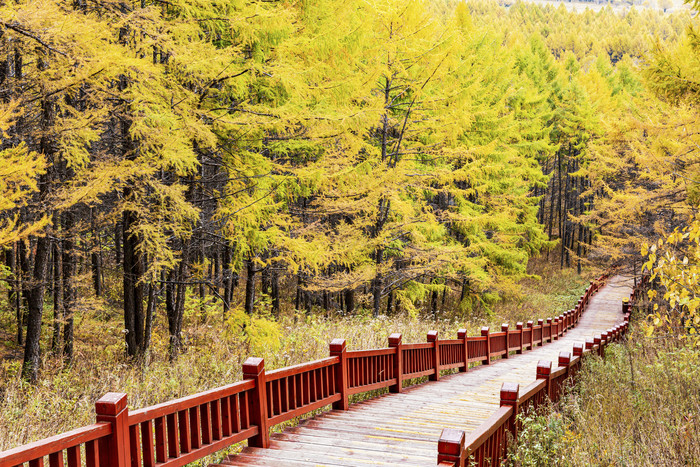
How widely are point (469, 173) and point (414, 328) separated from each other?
226 inches

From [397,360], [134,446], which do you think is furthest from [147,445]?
[397,360]

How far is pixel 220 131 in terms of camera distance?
10453 millimetres

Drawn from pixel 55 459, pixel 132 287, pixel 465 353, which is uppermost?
pixel 132 287

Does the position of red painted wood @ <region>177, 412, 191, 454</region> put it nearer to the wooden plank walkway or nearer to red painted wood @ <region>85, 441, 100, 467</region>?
the wooden plank walkway

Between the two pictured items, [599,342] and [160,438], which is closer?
[160,438]

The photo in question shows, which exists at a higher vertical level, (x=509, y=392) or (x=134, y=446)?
(x=134, y=446)

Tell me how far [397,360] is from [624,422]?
12.3ft

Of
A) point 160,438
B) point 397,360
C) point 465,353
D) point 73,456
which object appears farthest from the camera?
point 465,353

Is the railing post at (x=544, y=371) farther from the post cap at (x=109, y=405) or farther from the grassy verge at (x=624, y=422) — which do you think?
the post cap at (x=109, y=405)

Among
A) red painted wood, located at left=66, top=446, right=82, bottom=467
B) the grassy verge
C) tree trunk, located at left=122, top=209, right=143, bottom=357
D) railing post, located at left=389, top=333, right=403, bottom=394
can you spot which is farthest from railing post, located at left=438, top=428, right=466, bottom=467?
tree trunk, located at left=122, top=209, right=143, bottom=357

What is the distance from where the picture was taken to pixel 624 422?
7.16m

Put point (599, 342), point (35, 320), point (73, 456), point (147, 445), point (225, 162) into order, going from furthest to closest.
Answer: point (599, 342) < point (225, 162) < point (35, 320) < point (147, 445) < point (73, 456)

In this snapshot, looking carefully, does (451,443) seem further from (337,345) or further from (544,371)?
(544,371)

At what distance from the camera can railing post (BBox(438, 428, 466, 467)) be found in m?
3.56
